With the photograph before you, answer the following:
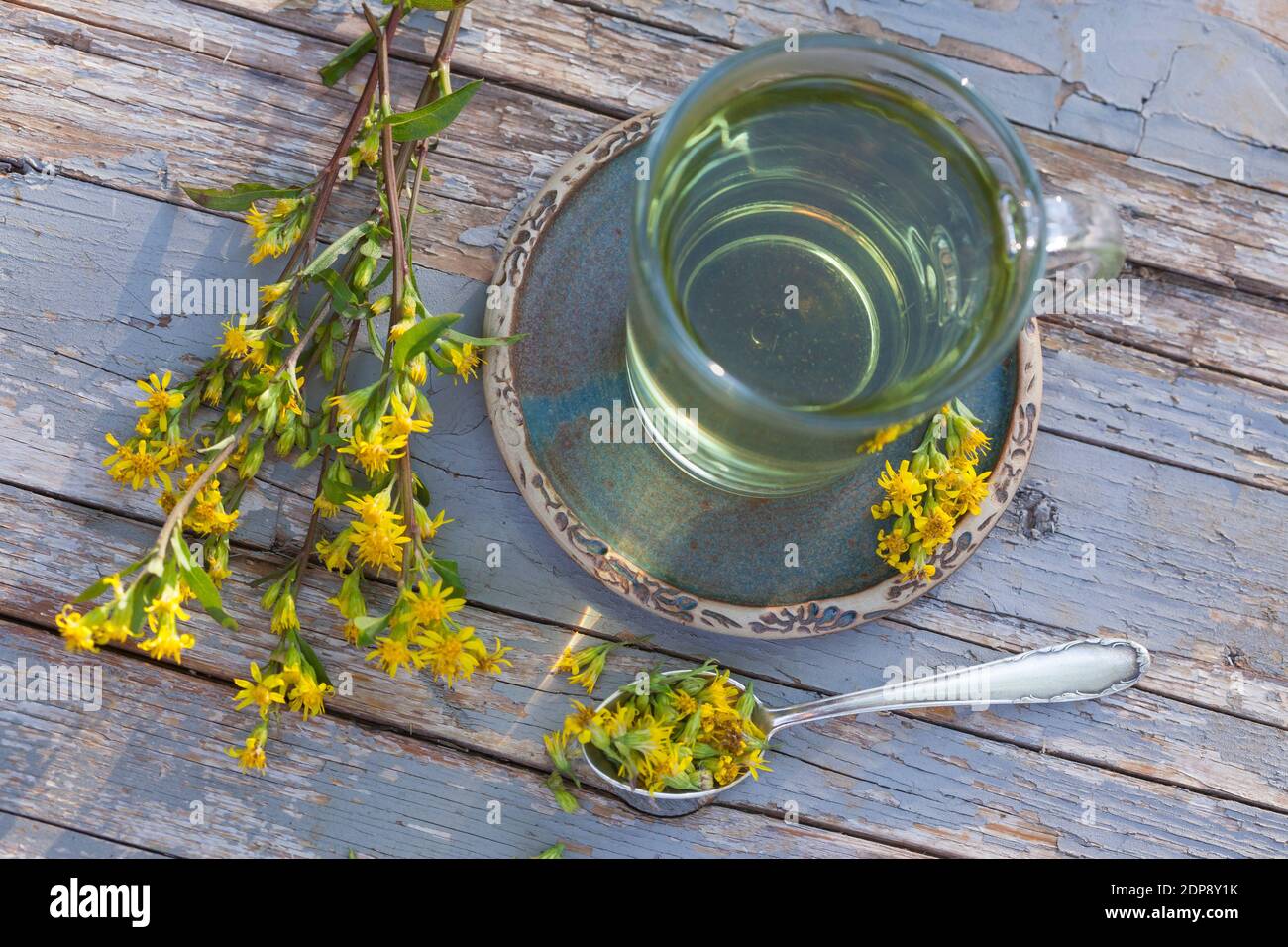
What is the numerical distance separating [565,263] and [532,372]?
102mm

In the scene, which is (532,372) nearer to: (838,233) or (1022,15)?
(838,233)

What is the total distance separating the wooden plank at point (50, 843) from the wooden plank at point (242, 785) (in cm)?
1

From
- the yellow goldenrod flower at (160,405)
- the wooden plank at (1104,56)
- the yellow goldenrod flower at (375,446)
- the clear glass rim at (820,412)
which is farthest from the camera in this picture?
the wooden plank at (1104,56)

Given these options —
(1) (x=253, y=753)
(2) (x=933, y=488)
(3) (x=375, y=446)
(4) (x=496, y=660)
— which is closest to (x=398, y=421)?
(3) (x=375, y=446)

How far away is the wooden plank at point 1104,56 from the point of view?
944 millimetres

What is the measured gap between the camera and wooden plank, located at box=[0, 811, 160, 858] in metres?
0.93

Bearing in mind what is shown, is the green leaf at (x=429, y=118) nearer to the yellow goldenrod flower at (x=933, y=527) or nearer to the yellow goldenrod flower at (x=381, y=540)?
the yellow goldenrod flower at (x=381, y=540)

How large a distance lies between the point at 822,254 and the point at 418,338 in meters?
0.35

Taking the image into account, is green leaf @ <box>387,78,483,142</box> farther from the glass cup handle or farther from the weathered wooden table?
the glass cup handle

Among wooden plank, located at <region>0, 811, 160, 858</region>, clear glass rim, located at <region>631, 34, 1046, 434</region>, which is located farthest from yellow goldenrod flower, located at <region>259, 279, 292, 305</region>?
wooden plank, located at <region>0, 811, 160, 858</region>

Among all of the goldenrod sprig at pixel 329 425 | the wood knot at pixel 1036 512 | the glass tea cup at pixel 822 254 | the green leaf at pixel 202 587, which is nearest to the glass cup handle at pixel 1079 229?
the glass tea cup at pixel 822 254

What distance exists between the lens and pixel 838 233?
826mm

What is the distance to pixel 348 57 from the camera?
0.89 m

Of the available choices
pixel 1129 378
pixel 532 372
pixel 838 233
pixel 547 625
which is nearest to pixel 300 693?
pixel 547 625
